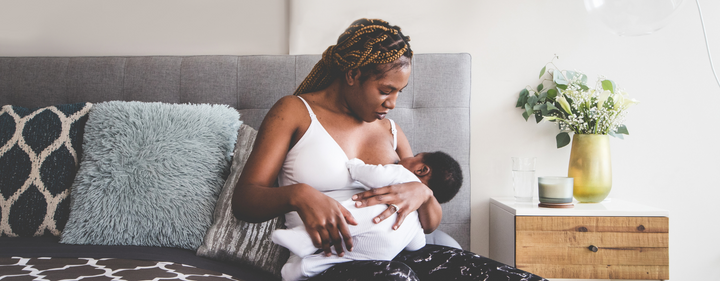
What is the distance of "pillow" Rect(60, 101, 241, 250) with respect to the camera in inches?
50.5

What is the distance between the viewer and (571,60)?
1858 millimetres

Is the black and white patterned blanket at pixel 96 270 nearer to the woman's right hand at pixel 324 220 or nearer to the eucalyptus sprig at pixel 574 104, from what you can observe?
the woman's right hand at pixel 324 220

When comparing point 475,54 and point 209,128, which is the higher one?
point 475,54

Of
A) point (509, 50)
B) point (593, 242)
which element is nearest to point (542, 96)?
point (509, 50)

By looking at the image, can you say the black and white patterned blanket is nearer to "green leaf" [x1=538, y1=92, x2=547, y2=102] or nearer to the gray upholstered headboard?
the gray upholstered headboard

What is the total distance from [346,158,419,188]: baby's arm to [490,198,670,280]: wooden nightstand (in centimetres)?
70

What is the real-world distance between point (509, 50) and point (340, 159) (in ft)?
4.05

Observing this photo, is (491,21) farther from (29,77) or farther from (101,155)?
(29,77)

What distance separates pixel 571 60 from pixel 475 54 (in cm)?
46

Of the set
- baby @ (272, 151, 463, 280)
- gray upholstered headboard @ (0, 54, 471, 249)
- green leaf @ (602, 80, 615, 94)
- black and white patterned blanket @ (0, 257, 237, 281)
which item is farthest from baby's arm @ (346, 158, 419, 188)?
green leaf @ (602, 80, 615, 94)

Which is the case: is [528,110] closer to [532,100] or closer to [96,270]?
[532,100]

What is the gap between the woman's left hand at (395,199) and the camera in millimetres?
935

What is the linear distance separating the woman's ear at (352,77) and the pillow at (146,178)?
0.57 m

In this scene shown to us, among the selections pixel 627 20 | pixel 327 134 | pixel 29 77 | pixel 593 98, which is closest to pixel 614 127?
pixel 593 98
